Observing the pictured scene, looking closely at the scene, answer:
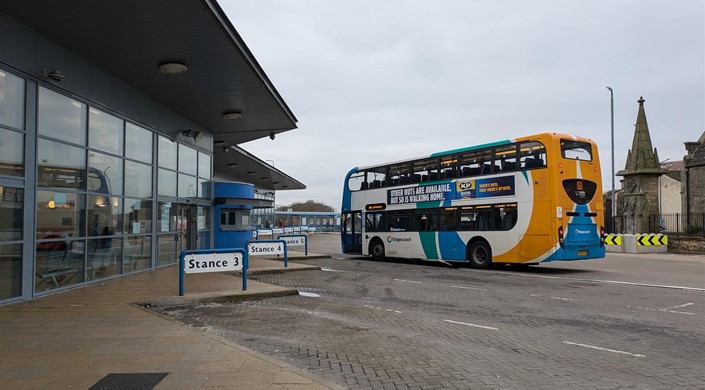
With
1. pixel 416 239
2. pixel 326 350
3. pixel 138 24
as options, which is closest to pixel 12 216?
pixel 138 24

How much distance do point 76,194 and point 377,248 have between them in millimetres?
13098

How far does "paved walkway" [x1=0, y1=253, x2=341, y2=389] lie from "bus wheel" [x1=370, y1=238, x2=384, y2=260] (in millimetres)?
12359

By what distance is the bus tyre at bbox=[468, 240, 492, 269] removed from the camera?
16562 mm

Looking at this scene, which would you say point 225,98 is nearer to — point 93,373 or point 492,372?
point 93,373

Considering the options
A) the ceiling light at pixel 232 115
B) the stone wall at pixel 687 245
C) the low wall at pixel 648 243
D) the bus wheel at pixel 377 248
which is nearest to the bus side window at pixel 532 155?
the bus wheel at pixel 377 248

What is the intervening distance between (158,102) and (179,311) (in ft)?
28.7

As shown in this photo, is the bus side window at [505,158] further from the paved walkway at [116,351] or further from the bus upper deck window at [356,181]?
the paved walkway at [116,351]

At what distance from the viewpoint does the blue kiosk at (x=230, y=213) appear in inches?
795

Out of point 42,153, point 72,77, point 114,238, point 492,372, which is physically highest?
point 72,77

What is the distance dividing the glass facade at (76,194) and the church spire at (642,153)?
25577 mm

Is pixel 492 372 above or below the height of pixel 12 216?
below

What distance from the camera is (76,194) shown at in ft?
34.9

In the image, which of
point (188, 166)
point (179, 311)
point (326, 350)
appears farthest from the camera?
point (188, 166)

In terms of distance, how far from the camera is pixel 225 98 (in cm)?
1453
